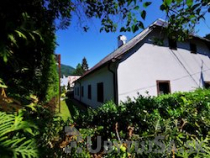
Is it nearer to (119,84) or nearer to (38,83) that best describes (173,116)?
(38,83)

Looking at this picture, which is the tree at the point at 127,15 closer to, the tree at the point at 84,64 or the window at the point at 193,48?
the window at the point at 193,48

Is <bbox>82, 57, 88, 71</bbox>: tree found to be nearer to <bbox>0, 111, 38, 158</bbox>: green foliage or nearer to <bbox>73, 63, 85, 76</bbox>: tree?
<bbox>73, 63, 85, 76</bbox>: tree

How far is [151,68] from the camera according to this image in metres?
11.5

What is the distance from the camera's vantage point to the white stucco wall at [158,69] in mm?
10492

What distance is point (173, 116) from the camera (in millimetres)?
3309

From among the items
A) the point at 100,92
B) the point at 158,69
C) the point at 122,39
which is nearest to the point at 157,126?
the point at 158,69

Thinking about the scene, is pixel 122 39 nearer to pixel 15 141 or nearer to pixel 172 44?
pixel 172 44

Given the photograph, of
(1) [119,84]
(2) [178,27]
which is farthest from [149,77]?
(2) [178,27]

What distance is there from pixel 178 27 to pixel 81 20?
2731mm

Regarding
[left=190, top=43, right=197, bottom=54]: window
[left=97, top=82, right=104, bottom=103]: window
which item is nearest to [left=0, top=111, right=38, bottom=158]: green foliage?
[left=97, top=82, right=104, bottom=103]: window

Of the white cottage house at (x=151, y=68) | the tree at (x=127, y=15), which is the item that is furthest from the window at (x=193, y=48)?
the tree at (x=127, y=15)

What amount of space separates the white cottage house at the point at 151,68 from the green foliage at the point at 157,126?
19.5 ft

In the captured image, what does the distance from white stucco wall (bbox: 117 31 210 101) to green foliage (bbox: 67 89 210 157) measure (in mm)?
6122

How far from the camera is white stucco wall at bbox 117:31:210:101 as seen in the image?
34.4 feet
